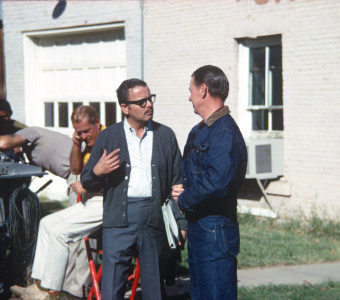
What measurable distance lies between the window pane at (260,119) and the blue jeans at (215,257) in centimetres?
657

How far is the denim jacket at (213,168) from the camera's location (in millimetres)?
3500

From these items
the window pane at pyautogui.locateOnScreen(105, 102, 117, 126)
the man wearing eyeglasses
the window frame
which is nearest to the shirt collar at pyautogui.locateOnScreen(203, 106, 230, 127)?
the man wearing eyeglasses

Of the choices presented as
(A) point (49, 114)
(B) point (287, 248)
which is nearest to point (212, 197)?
(B) point (287, 248)

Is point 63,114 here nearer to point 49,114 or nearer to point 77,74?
point 49,114

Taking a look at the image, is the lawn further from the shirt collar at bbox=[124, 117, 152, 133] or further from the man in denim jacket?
the man in denim jacket

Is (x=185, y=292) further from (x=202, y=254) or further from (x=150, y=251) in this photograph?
(x=202, y=254)

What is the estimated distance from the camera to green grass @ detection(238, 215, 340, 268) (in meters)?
7.34

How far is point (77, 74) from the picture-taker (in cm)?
1268

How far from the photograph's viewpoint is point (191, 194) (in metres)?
3.60

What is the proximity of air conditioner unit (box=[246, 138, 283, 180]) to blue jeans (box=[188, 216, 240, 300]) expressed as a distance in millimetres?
5750

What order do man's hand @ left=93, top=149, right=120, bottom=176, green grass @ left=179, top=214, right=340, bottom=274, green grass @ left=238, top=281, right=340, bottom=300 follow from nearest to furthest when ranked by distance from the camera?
man's hand @ left=93, top=149, right=120, bottom=176
green grass @ left=238, top=281, right=340, bottom=300
green grass @ left=179, top=214, right=340, bottom=274

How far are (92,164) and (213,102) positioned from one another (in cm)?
121

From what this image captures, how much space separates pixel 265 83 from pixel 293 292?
4.82 meters

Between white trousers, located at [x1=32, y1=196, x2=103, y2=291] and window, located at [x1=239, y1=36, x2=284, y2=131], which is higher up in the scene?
window, located at [x1=239, y1=36, x2=284, y2=131]
